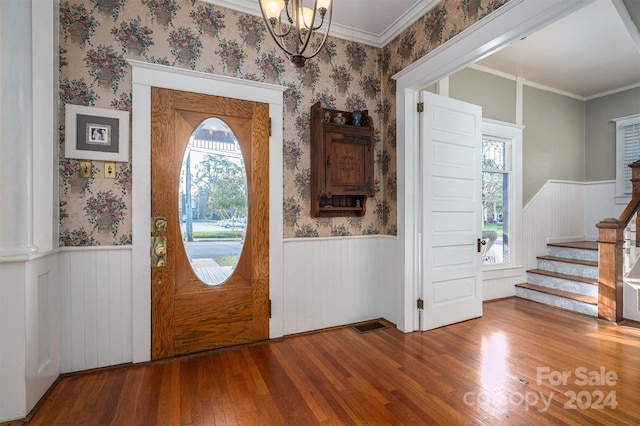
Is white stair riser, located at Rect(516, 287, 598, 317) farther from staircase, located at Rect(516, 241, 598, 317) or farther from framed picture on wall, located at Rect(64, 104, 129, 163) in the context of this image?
framed picture on wall, located at Rect(64, 104, 129, 163)

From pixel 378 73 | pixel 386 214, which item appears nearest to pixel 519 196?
pixel 386 214

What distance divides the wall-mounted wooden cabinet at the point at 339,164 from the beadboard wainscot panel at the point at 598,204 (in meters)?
4.63

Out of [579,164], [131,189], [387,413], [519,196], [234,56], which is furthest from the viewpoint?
[579,164]

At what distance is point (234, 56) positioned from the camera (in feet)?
8.82

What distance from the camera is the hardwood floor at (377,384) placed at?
179cm

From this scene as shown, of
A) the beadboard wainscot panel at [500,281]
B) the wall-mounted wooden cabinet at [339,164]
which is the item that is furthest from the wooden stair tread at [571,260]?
the wall-mounted wooden cabinet at [339,164]

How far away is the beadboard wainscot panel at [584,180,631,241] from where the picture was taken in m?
4.87

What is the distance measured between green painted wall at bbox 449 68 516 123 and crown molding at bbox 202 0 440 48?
105 centimetres

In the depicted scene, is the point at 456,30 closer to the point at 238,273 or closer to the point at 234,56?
the point at 234,56

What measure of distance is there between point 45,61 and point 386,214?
3121mm

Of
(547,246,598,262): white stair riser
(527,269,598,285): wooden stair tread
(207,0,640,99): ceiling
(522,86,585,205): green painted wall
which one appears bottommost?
(527,269,598,285): wooden stair tread

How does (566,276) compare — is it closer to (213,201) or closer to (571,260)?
(571,260)

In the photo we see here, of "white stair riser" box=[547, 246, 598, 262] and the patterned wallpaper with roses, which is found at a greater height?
the patterned wallpaper with roses

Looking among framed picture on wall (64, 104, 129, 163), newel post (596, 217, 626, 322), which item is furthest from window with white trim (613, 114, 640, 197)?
framed picture on wall (64, 104, 129, 163)
